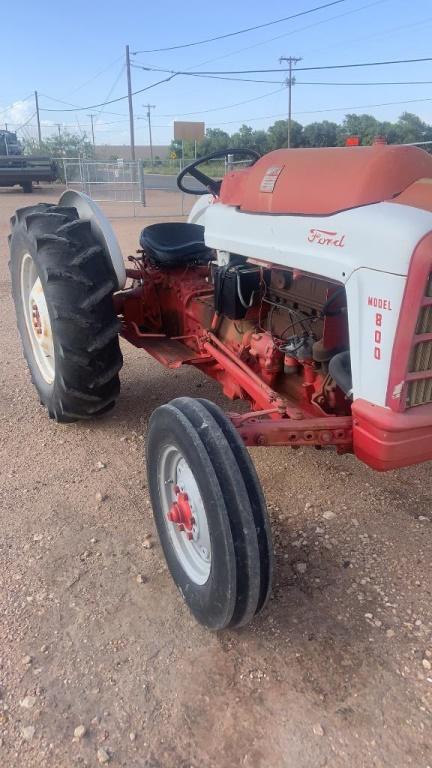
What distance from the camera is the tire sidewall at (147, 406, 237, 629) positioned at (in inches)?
80.4

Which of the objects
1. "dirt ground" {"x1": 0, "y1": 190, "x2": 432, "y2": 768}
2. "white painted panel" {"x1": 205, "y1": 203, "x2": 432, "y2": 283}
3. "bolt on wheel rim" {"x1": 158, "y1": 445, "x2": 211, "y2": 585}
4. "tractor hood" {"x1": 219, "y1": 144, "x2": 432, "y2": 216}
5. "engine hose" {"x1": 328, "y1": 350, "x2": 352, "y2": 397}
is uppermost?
"tractor hood" {"x1": 219, "y1": 144, "x2": 432, "y2": 216}

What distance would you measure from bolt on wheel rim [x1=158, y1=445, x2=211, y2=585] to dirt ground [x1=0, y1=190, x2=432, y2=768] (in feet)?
0.63

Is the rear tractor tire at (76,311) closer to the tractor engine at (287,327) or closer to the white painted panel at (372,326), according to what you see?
the tractor engine at (287,327)

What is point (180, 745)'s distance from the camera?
191 centimetres

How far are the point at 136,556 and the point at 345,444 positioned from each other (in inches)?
43.0

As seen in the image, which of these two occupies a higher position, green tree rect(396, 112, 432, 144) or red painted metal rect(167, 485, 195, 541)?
green tree rect(396, 112, 432, 144)

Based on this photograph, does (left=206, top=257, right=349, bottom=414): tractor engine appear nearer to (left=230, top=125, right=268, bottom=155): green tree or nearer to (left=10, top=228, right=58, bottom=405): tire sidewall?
(left=10, top=228, right=58, bottom=405): tire sidewall

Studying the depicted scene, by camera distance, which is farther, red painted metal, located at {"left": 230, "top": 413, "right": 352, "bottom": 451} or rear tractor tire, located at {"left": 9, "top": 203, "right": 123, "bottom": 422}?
rear tractor tire, located at {"left": 9, "top": 203, "right": 123, "bottom": 422}

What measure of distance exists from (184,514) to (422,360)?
1068 millimetres

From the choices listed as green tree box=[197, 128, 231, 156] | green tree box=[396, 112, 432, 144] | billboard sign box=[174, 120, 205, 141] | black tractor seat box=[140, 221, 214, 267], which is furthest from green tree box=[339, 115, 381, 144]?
black tractor seat box=[140, 221, 214, 267]

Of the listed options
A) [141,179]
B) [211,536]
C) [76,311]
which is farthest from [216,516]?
[141,179]

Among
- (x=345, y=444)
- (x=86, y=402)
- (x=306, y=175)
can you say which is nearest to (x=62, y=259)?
(x=86, y=402)

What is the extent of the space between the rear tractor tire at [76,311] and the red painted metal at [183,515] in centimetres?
130

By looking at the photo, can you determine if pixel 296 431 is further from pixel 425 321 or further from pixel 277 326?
pixel 277 326
